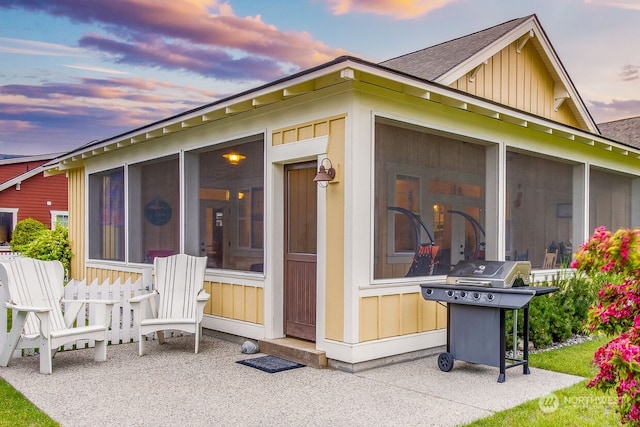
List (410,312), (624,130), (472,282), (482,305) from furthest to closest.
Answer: (624,130) → (410,312) → (472,282) → (482,305)

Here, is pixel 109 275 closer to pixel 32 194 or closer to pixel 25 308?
pixel 25 308

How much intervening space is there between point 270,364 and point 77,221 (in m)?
6.98

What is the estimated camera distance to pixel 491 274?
16.5ft

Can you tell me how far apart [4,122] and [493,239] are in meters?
26.8

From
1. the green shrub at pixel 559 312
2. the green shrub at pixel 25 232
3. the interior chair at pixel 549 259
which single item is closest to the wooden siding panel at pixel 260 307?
the green shrub at pixel 559 312

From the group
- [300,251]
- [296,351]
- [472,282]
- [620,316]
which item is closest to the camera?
[620,316]

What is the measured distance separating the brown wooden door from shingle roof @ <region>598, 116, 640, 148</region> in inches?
364

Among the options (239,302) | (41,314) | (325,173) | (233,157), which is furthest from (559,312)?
(41,314)

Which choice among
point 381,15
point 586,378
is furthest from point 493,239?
point 381,15

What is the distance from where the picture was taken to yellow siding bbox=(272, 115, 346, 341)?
5188mm

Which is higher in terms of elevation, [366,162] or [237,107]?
[237,107]

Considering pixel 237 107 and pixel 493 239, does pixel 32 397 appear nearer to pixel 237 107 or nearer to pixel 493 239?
pixel 237 107

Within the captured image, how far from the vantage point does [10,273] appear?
526 centimetres

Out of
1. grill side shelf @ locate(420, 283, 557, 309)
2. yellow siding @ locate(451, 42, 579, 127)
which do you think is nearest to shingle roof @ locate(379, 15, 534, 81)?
yellow siding @ locate(451, 42, 579, 127)
